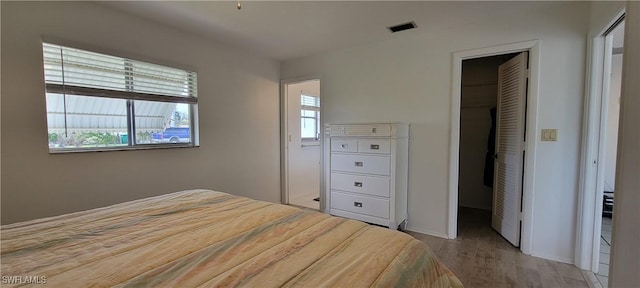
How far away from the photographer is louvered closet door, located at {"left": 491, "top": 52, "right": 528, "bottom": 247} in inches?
98.3

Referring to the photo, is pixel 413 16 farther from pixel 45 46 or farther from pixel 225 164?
pixel 45 46

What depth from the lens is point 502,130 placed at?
2.86m

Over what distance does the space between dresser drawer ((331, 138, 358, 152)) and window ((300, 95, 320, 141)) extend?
1501 millimetres

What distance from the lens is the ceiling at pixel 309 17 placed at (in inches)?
88.4

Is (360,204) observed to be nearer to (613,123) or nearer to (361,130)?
(361,130)

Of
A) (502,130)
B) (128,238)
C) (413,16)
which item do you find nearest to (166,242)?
(128,238)

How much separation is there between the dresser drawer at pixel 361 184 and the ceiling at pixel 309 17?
62.6 inches

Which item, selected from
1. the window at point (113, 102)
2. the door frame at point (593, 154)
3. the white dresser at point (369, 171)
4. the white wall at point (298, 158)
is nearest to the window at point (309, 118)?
the white wall at point (298, 158)

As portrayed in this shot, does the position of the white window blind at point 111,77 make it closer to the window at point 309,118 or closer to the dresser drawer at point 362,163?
the dresser drawer at point 362,163

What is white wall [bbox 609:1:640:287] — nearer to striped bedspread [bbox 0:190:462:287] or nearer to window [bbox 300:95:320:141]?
striped bedspread [bbox 0:190:462:287]

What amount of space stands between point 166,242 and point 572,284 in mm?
2728

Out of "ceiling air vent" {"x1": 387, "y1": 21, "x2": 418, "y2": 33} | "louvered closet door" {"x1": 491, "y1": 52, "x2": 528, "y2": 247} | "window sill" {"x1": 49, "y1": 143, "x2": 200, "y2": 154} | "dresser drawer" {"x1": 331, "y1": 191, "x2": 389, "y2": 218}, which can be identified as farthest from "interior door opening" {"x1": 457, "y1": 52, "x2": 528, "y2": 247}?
"window sill" {"x1": 49, "y1": 143, "x2": 200, "y2": 154}

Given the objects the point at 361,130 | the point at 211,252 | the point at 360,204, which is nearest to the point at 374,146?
the point at 361,130

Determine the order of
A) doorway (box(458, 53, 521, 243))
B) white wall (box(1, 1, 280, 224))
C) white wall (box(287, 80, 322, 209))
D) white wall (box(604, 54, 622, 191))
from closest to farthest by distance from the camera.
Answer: white wall (box(1, 1, 280, 224))
white wall (box(604, 54, 622, 191))
doorway (box(458, 53, 521, 243))
white wall (box(287, 80, 322, 209))
